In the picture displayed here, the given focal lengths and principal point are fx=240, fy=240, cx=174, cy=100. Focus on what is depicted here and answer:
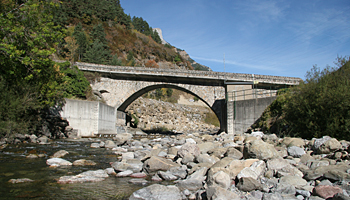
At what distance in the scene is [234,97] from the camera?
21.6 m

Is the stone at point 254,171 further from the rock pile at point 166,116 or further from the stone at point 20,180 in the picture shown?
the rock pile at point 166,116

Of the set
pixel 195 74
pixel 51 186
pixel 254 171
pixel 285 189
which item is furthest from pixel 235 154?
pixel 195 74

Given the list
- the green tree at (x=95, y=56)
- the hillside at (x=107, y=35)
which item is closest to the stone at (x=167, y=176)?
the green tree at (x=95, y=56)

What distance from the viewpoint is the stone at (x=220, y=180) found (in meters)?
4.32

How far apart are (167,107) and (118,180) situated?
116ft

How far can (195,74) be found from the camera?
2333cm

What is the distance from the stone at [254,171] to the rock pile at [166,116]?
28.4m

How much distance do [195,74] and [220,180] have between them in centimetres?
1942

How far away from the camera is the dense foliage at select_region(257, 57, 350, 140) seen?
357 inches

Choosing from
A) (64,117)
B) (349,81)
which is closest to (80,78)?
(64,117)

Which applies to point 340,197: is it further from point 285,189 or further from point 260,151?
point 260,151

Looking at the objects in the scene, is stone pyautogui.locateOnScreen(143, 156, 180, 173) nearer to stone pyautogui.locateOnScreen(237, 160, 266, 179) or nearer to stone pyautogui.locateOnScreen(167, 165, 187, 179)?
stone pyautogui.locateOnScreen(167, 165, 187, 179)

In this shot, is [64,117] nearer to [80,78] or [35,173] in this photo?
[80,78]

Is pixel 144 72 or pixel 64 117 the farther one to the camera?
pixel 144 72
